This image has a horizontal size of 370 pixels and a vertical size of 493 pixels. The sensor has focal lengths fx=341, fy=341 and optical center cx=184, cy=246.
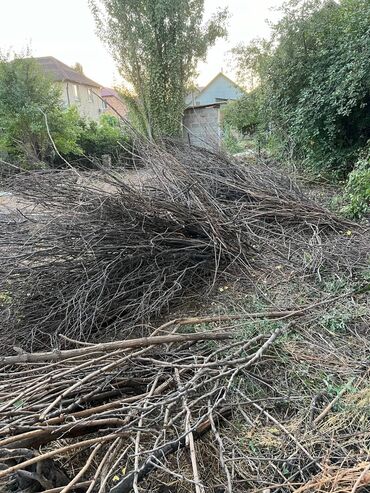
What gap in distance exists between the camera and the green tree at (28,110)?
11328 millimetres

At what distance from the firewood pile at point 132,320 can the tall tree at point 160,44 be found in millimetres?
11123

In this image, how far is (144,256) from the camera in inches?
124

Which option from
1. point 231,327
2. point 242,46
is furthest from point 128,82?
point 231,327

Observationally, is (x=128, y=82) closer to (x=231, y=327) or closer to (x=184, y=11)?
(x=184, y=11)

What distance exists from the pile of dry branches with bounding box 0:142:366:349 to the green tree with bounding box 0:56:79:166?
28.6ft

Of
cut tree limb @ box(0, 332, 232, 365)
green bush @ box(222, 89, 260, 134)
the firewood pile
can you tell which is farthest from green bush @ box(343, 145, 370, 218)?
green bush @ box(222, 89, 260, 134)

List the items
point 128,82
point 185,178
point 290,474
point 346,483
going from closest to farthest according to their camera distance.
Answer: point 346,483 < point 290,474 < point 185,178 < point 128,82

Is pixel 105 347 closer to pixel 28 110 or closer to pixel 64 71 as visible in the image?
pixel 28 110

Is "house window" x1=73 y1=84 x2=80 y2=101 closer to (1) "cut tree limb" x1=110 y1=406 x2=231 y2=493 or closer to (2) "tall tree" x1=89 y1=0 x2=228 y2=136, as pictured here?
(2) "tall tree" x1=89 y1=0 x2=228 y2=136

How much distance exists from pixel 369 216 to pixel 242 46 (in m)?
10.8

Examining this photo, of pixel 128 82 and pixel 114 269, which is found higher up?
pixel 128 82

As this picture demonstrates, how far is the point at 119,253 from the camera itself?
3.05 meters

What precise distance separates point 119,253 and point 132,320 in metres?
0.61

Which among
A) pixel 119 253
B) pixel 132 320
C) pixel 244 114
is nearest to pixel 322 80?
pixel 119 253
